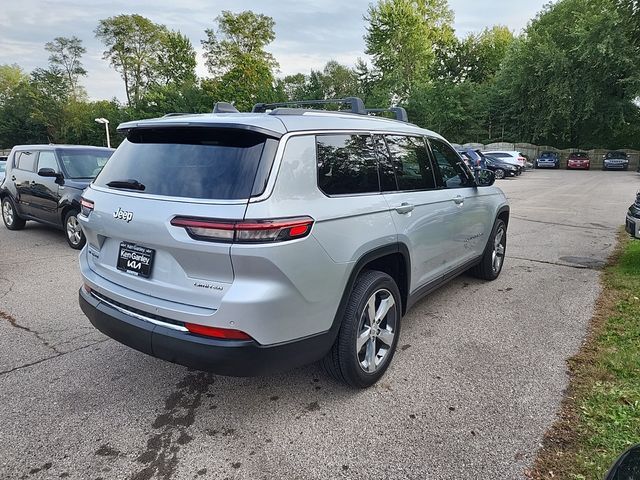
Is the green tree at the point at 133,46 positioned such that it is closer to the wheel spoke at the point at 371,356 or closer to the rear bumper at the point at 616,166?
the rear bumper at the point at 616,166

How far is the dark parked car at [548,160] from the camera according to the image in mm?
37281

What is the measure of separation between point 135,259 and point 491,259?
418cm

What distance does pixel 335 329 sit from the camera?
8.75 ft

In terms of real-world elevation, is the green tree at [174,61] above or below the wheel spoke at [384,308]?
above

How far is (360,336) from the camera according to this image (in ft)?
9.50

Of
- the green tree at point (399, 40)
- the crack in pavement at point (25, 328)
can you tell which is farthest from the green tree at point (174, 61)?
the crack in pavement at point (25, 328)

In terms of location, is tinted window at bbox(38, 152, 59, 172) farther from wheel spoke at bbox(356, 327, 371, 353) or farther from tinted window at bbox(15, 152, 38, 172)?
wheel spoke at bbox(356, 327, 371, 353)

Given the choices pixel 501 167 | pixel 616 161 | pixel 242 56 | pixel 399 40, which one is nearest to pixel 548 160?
pixel 616 161

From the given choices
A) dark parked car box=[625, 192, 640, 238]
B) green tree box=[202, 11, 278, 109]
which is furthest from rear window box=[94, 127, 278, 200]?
green tree box=[202, 11, 278, 109]

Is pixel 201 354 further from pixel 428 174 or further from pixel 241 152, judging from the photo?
pixel 428 174

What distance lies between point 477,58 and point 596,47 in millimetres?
21113

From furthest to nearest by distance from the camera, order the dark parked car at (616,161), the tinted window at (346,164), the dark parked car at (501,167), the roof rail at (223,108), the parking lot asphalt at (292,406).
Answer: the dark parked car at (616,161), the dark parked car at (501,167), the roof rail at (223,108), the tinted window at (346,164), the parking lot asphalt at (292,406)

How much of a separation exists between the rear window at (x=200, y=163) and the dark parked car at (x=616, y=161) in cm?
4101

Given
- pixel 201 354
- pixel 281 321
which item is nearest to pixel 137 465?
pixel 201 354
